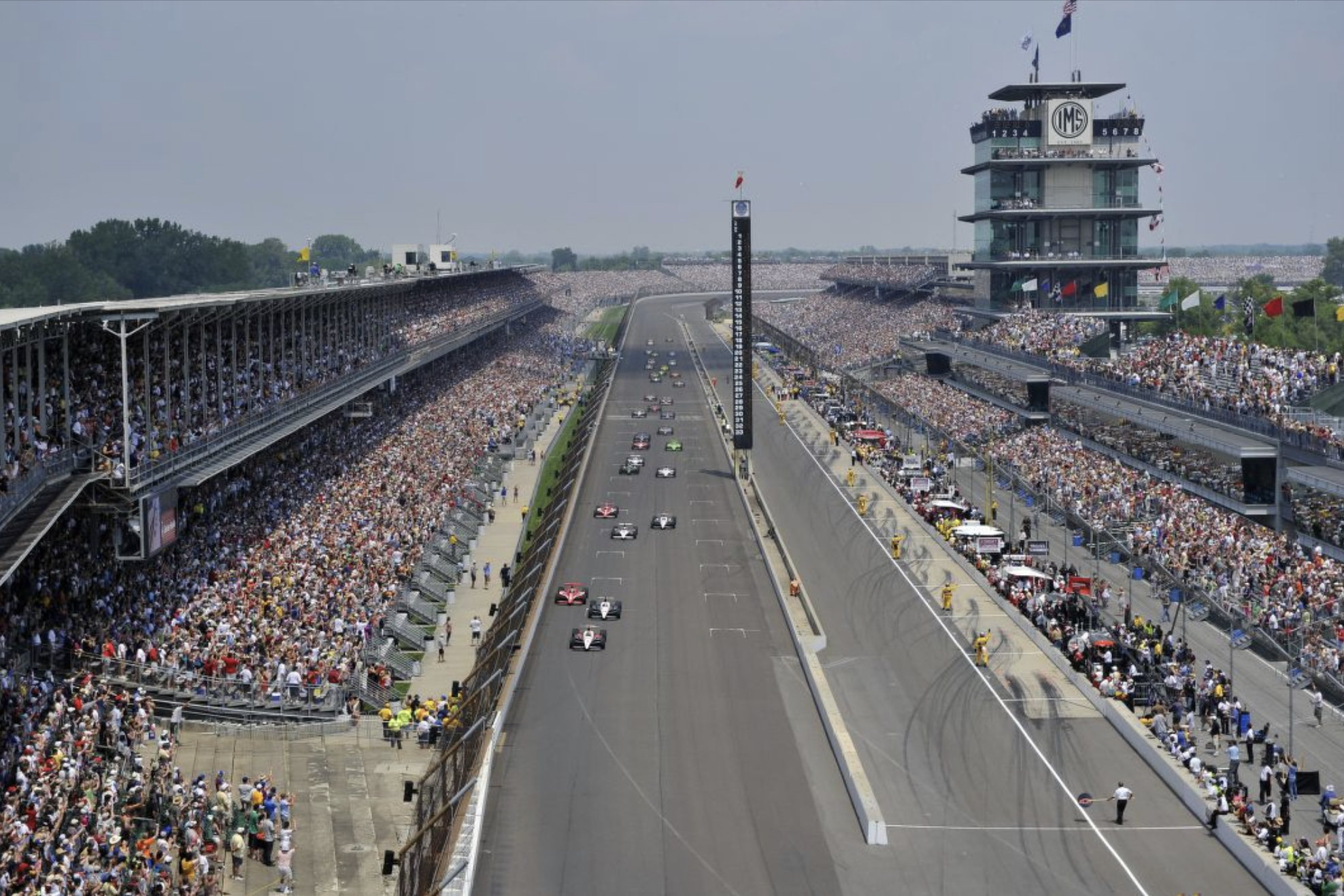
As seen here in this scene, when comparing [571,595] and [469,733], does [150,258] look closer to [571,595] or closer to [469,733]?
[571,595]

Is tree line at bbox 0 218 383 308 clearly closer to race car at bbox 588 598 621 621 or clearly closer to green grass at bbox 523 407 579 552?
green grass at bbox 523 407 579 552

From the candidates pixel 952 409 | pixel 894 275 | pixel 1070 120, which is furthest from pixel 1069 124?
pixel 894 275

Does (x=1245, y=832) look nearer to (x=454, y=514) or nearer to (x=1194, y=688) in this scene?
(x=1194, y=688)

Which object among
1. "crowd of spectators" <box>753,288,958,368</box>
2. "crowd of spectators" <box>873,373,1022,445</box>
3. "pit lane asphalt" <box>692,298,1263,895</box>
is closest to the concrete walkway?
"pit lane asphalt" <box>692,298,1263,895</box>

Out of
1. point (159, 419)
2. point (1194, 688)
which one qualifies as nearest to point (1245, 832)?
point (1194, 688)

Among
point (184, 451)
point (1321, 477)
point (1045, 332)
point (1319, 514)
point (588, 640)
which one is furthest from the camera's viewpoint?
point (1045, 332)

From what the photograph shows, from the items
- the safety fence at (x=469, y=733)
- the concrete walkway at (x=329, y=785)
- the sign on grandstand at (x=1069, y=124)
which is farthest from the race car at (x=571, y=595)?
the sign on grandstand at (x=1069, y=124)

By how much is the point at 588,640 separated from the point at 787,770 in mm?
10922

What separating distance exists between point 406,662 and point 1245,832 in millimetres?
22455

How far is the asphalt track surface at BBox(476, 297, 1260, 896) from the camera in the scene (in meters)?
29.3

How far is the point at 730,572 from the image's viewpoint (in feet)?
180

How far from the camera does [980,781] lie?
34.3m

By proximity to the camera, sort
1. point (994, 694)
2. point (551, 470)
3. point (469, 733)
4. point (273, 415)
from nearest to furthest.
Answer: point (469, 733) < point (994, 694) < point (273, 415) < point (551, 470)

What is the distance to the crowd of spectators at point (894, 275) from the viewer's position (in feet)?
490
